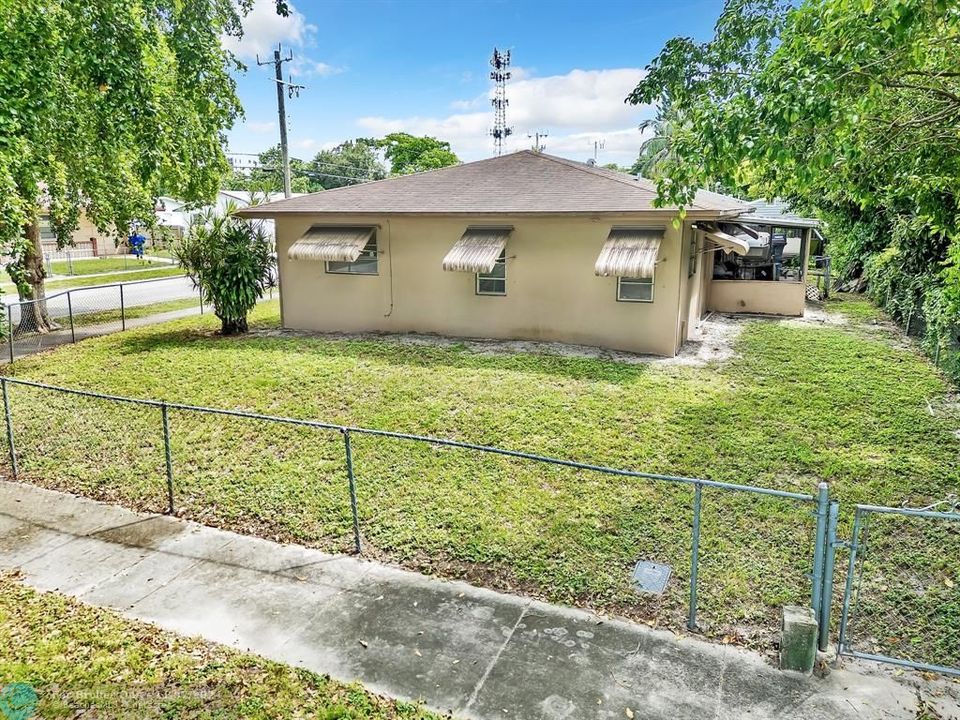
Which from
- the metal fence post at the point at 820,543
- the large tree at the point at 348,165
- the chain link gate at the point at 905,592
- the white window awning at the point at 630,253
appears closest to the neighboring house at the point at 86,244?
the large tree at the point at 348,165

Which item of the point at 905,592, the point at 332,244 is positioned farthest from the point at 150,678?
the point at 332,244

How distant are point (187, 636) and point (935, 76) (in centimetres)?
813

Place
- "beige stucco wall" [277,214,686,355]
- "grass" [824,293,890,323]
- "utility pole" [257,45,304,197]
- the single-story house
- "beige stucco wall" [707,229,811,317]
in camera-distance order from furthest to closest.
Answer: the single-story house
"utility pole" [257,45,304,197]
"beige stucco wall" [707,229,811,317]
"grass" [824,293,890,323]
"beige stucco wall" [277,214,686,355]

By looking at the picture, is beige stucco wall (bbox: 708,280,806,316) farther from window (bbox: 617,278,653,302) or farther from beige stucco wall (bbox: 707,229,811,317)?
window (bbox: 617,278,653,302)

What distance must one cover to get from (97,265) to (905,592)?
127ft

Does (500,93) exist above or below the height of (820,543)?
above

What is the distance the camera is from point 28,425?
9.21 m

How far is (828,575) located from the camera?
175 inches

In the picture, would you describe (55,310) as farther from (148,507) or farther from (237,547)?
(237,547)

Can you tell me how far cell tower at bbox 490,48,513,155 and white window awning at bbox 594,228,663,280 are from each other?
125 feet

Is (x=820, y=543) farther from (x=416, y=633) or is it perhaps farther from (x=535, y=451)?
(x=535, y=451)

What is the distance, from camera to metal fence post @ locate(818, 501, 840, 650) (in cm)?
→ 430

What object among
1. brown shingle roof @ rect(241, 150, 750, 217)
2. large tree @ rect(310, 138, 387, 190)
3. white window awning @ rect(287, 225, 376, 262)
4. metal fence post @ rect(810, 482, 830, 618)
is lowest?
metal fence post @ rect(810, 482, 830, 618)

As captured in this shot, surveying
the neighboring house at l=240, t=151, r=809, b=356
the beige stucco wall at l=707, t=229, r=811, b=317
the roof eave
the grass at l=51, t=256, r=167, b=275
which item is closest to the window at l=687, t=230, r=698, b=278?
the neighboring house at l=240, t=151, r=809, b=356
